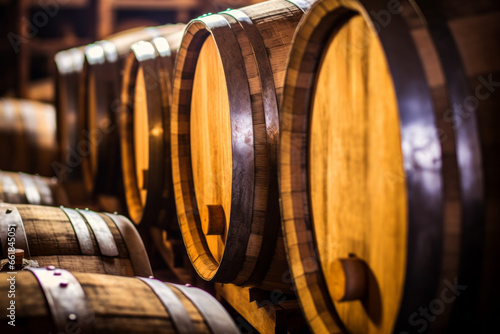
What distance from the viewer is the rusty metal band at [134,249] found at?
2078 mm

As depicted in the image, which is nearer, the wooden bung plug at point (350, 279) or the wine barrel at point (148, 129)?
the wooden bung plug at point (350, 279)

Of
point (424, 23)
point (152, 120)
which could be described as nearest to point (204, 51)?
point (152, 120)

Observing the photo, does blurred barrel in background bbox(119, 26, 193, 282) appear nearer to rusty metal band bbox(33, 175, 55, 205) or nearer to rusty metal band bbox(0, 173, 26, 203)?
rusty metal band bbox(33, 175, 55, 205)

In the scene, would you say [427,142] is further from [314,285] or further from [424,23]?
[314,285]

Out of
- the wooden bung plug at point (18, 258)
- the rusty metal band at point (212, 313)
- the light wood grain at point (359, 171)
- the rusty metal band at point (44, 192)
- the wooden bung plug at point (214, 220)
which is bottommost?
the rusty metal band at point (212, 313)

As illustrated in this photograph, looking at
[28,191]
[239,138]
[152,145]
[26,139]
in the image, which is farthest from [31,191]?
[239,138]

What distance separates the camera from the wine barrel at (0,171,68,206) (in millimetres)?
3125

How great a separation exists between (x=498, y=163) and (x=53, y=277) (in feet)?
3.76

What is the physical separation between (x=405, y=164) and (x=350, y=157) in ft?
0.95

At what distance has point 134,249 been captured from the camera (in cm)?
212

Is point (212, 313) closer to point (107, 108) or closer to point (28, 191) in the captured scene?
point (28, 191)

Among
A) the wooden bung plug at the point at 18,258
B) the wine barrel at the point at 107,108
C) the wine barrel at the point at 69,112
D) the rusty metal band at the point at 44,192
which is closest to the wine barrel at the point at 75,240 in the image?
the wooden bung plug at the point at 18,258

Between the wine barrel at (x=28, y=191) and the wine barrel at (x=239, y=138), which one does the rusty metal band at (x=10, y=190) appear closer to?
the wine barrel at (x=28, y=191)

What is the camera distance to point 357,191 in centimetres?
118
